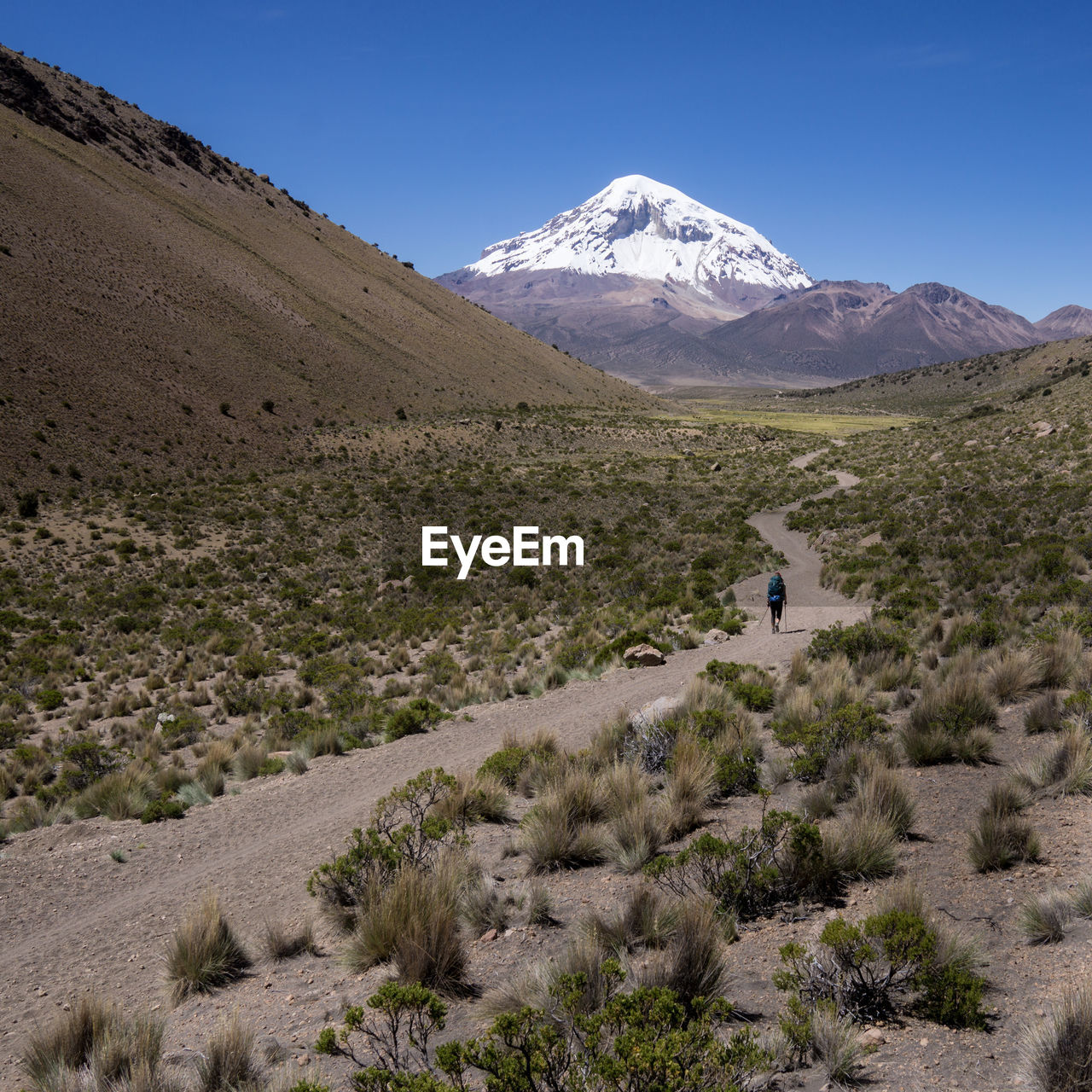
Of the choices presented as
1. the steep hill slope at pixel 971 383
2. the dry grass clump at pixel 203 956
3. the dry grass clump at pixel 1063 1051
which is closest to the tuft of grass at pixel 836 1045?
the dry grass clump at pixel 1063 1051

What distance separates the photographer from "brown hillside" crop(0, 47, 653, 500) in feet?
132

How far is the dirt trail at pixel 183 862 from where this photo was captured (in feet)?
20.0

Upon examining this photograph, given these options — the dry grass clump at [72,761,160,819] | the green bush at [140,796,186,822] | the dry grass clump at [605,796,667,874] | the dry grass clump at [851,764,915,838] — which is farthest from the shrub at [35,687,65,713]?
the dry grass clump at [851,764,915,838]

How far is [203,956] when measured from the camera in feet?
18.4

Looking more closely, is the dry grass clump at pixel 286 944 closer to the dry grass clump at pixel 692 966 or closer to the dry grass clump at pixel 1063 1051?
the dry grass clump at pixel 692 966

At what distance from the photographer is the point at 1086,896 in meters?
4.84

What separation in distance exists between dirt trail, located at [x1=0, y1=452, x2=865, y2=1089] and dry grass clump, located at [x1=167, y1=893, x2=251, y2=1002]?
0.21m

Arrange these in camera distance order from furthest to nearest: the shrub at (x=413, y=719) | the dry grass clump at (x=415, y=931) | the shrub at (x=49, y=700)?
the shrub at (x=49, y=700) → the shrub at (x=413, y=719) → the dry grass clump at (x=415, y=931)

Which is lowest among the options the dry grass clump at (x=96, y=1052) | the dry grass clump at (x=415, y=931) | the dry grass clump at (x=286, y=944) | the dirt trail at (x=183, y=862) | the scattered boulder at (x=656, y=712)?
the dirt trail at (x=183, y=862)

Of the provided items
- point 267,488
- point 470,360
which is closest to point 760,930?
point 267,488

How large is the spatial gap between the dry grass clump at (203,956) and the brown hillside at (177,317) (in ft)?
108

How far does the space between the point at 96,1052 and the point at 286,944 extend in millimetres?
1641

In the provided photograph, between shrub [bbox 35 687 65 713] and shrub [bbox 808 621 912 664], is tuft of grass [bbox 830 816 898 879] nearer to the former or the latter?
shrub [bbox 808 621 912 664]

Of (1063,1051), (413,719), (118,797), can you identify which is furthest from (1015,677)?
(118,797)
